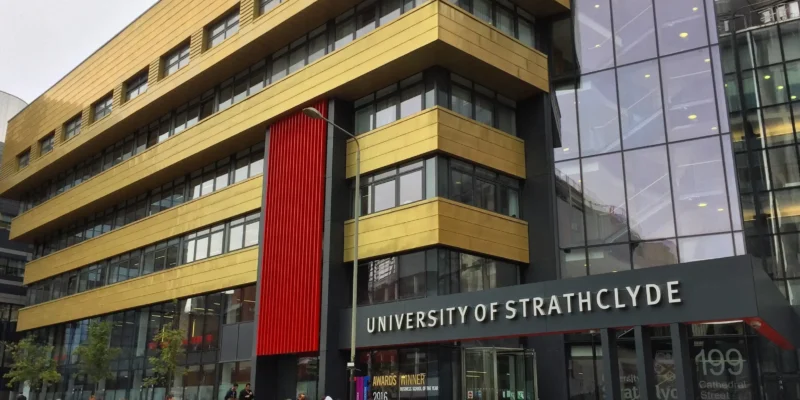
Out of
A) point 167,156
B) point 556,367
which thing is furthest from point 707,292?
point 167,156

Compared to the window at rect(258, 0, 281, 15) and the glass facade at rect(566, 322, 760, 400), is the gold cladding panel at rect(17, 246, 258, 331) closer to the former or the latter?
the window at rect(258, 0, 281, 15)

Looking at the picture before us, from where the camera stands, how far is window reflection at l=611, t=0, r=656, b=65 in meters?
30.5

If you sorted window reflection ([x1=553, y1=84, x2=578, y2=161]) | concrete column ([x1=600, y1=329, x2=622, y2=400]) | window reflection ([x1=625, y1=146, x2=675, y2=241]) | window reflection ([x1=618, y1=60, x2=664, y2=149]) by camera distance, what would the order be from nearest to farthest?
concrete column ([x1=600, y1=329, x2=622, y2=400]) < window reflection ([x1=625, y1=146, x2=675, y2=241]) < window reflection ([x1=618, y1=60, x2=664, y2=149]) < window reflection ([x1=553, y1=84, x2=578, y2=161])

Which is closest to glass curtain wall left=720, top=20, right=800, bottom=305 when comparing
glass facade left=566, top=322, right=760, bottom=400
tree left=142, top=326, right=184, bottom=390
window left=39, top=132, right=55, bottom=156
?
glass facade left=566, top=322, right=760, bottom=400

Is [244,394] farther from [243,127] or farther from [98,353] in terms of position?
[98,353]

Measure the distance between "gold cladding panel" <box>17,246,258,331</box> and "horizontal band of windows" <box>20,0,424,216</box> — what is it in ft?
27.8

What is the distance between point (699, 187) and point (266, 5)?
22663 mm

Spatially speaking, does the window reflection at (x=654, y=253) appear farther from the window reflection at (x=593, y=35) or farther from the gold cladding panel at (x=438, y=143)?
the window reflection at (x=593, y=35)

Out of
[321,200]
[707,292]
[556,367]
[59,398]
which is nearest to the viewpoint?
[707,292]

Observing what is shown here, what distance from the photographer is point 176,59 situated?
4341 cm

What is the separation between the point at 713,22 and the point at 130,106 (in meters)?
34.6

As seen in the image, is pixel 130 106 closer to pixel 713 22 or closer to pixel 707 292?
pixel 713 22

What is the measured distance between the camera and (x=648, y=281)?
20141mm

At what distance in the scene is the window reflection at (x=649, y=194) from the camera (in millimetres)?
28234
